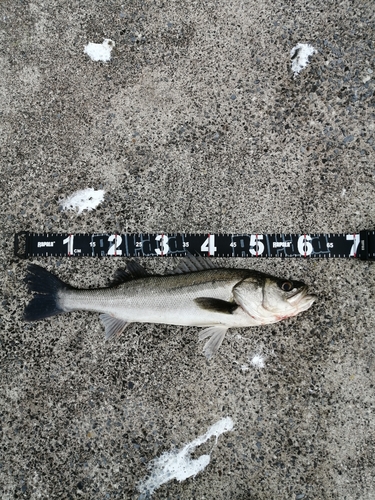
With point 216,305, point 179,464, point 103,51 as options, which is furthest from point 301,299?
point 103,51

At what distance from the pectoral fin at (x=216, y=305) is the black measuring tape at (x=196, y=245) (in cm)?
51

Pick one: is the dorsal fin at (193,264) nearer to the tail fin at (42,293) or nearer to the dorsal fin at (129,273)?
the dorsal fin at (129,273)

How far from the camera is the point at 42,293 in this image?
11.0 feet

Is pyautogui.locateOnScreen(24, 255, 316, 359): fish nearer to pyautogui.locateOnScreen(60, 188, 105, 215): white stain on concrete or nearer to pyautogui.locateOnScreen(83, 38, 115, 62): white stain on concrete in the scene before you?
pyautogui.locateOnScreen(60, 188, 105, 215): white stain on concrete

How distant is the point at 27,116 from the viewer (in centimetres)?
367

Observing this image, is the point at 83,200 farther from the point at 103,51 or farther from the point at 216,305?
the point at 216,305

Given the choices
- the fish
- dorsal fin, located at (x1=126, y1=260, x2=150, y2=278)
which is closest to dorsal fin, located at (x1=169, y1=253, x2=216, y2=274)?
the fish

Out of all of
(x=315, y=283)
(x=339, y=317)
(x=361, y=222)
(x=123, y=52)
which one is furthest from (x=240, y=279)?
(x=123, y=52)

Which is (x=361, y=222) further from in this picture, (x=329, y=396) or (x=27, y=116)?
(x=27, y=116)

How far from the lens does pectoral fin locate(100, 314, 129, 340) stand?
10.9ft

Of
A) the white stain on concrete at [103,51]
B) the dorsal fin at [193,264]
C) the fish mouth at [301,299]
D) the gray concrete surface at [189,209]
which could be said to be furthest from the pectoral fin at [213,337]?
the white stain on concrete at [103,51]

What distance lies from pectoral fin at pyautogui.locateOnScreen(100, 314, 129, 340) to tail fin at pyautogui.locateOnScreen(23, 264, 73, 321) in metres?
0.37

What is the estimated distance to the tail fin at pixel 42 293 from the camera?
333 centimetres

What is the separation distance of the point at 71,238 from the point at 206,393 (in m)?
1.77
